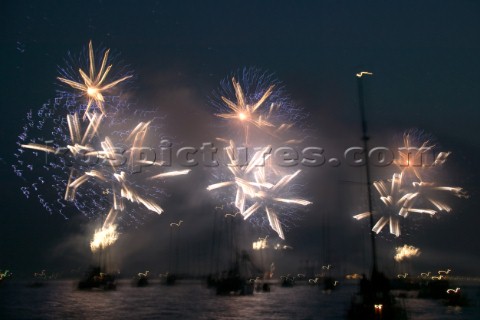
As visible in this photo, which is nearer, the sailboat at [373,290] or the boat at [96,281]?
the sailboat at [373,290]

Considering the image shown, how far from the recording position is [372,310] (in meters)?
Result: 25.6

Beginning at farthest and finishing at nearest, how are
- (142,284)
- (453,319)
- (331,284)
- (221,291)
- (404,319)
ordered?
(142,284), (331,284), (221,291), (453,319), (404,319)

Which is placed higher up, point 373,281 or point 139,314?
point 373,281

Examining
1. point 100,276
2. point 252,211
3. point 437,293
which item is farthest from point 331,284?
point 252,211

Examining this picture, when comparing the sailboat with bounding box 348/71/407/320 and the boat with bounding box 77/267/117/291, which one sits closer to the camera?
the sailboat with bounding box 348/71/407/320

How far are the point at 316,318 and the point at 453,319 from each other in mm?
15477

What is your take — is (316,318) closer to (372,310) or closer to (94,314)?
(94,314)

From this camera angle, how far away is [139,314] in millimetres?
59125

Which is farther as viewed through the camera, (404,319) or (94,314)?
(94,314)

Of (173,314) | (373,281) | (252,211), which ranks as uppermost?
(252,211)

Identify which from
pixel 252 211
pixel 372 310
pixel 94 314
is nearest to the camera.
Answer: pixel 372 310

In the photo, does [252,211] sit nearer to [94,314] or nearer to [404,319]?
[404,319]

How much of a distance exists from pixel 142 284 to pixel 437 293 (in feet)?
358

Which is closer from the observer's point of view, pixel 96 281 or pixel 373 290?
pixel 373 290
